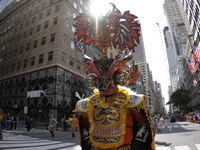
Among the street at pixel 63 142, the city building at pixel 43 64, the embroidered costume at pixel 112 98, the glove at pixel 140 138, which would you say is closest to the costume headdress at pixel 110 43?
the embroidered costume at pixel 112 98

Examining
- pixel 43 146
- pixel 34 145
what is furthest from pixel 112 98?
pixel 34 145

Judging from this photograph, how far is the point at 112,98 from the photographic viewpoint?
2.63 meters

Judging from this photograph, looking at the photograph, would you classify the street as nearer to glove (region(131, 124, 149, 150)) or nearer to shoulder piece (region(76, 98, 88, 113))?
shoulder piece (region(76, 98, 88, 113))

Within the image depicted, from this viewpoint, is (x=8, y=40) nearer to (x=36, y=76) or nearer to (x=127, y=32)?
(x=36, y=76)

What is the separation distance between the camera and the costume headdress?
8.53ft

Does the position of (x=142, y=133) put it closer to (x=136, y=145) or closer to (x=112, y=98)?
(x=136, y=145)

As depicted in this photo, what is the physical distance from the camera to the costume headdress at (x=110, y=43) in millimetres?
2600

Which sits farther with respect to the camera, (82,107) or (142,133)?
(82,107)

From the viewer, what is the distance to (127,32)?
9.70 feet

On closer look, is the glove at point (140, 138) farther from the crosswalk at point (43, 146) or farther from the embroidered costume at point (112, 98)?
the crosswalk at point (43, 146)

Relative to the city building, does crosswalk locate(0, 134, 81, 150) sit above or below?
below

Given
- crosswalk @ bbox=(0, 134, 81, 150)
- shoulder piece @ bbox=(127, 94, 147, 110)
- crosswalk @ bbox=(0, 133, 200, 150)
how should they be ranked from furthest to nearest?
1. crosswalk @ bbox=(0, 134, 81, 150)
2. crosswalk @ bbox=(0, 133, 200, 150)
3. shoulder piece @ bbox=(127, 94, 147, 110)

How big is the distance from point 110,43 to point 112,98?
1.06 meters

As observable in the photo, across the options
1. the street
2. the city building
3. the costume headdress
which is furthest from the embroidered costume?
the city building
